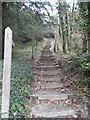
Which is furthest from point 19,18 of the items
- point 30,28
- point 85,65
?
point 85,65

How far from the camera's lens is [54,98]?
5.13m

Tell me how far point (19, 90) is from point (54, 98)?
1.07 m

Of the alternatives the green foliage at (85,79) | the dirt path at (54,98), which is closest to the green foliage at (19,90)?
the dirt path at (54,98)

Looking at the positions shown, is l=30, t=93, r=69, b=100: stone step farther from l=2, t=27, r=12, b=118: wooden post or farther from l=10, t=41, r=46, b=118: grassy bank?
l=2, t=27, r=12, b=118: wooden post

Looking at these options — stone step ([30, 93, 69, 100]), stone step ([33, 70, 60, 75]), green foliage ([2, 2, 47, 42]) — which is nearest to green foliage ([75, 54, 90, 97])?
stone step ([30, 93, 69, 100])

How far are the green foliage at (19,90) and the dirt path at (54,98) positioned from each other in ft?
0.81

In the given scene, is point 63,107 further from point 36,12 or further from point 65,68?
point 36,12

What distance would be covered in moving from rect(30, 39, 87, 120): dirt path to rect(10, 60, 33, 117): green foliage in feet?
0.81

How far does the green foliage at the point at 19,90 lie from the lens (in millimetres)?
4031

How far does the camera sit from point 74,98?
16.6ft

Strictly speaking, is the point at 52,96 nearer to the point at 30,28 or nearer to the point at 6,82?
the point at 6,82

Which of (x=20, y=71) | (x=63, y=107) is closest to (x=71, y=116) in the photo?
(x=63, y=107)

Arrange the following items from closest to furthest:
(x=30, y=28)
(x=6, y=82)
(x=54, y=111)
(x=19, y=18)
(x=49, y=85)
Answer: (x=6, y=82) < (x=54, y=111) < (x=49, y=85) < (x=19, y=18) < (x=30, y=28)

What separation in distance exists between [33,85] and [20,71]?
0.67 m
